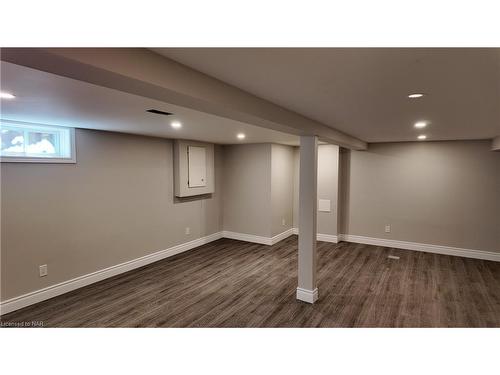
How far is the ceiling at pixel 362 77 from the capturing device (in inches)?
51.4

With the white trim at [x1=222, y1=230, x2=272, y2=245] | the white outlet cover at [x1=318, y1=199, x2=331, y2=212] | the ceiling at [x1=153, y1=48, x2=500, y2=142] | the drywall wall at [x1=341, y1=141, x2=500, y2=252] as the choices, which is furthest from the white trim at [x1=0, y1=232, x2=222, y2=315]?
the drywall wall at [x1=341, y1=141, x2=500, y2=252]

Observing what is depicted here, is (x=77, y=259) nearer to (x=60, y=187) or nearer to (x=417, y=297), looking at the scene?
(x=60, y=187)

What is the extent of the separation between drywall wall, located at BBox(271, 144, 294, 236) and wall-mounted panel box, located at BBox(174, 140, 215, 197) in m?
1.33

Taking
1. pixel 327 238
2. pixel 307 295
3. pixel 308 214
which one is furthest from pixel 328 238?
pixel 308 214

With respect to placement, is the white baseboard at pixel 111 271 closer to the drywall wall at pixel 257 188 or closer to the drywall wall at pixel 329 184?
the drywall wall at pixel 257 188

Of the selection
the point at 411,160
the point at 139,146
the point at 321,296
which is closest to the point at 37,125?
the point at 139,146

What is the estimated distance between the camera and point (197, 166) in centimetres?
556

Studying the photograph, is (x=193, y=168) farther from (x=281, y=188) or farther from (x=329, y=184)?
(x=329, y=184)

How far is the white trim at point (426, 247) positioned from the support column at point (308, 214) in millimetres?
3078

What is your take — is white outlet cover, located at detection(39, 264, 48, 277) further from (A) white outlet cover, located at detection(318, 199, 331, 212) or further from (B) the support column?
(A) white outlet cover, located at detection(318, 199, 331, 212)

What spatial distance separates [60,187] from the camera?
361 centimetres

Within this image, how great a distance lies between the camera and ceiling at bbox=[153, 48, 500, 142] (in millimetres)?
1305

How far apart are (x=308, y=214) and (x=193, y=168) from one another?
9.53 ft
